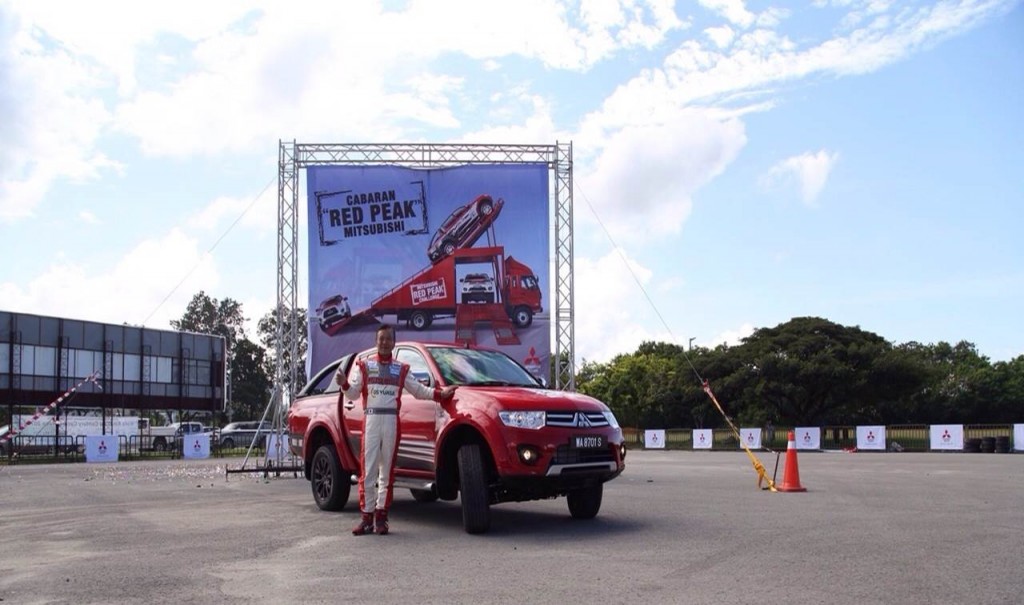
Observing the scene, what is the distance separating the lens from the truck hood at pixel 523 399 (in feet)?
26.9

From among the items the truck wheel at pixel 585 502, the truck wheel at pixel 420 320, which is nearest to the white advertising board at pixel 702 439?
the truck wheel at pixel 420 320

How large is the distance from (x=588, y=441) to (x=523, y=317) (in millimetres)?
12386

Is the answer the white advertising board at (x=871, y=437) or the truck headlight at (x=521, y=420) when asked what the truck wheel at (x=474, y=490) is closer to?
the truck headlight at (x=521, y=420)

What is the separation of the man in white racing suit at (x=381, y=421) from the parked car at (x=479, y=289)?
1228cm

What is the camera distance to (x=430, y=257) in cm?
2119

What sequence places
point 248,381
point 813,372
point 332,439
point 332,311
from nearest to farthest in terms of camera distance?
point 332,439, point 332,311, point 813,372, point 248,381

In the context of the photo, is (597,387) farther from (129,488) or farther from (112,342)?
(129,488)

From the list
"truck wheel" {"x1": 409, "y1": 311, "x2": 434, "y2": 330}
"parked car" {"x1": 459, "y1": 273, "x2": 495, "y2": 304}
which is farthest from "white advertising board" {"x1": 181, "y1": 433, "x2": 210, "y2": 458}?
"parked car" {"x1": 459, "y1": 273, "x2": 495, "y2": 304}

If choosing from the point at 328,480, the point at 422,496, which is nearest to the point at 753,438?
the point at 422,496

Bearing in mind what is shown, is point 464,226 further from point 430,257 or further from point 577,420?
point 577,420

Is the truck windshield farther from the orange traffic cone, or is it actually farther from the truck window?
the orange traffic cone

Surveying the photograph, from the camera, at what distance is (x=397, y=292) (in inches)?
830

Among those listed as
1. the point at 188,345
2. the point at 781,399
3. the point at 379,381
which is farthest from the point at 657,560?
the point at 188,345

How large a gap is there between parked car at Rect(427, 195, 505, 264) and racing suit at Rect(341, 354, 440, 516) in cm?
1275
